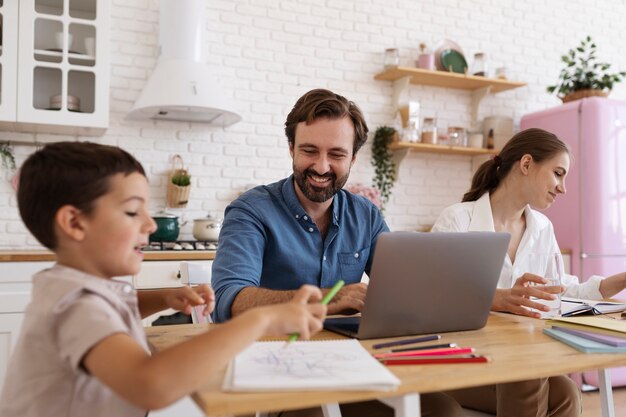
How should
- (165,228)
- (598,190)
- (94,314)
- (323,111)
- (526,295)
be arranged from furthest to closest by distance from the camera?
(598,190), (165,228), (323,111), (526,295), (94,314)

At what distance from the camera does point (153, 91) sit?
3.39 metres

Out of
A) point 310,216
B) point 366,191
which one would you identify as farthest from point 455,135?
point 310,216

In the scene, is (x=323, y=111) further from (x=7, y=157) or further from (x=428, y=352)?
(x=7, y=157)

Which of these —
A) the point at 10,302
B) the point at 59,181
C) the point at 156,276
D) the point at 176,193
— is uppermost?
the point at 176,193

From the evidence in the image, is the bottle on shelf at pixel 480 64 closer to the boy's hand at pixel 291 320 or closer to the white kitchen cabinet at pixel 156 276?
the white kitchen cabinet at pixel 156 276

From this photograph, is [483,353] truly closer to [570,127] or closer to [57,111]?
[57,111]

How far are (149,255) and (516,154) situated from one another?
5.82 ft

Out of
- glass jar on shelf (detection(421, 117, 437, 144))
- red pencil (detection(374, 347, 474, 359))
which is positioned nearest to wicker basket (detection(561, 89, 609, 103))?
glass jar on shelf (detection(421, 117, 437, 144))

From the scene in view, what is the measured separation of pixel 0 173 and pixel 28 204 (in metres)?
2.74

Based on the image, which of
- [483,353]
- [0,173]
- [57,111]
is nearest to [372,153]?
[57,111]

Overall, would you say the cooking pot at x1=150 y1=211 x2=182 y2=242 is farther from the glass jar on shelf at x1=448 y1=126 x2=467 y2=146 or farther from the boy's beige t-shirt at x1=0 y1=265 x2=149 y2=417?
the boy's beige t-shirt at x1=0 y1=265 x2=149 y2=417

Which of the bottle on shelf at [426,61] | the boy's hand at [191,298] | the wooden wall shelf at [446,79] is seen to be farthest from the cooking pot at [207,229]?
the boy's hand at [191,298]

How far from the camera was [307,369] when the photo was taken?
0.95m

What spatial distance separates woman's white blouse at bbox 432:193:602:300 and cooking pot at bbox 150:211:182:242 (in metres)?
1.63
